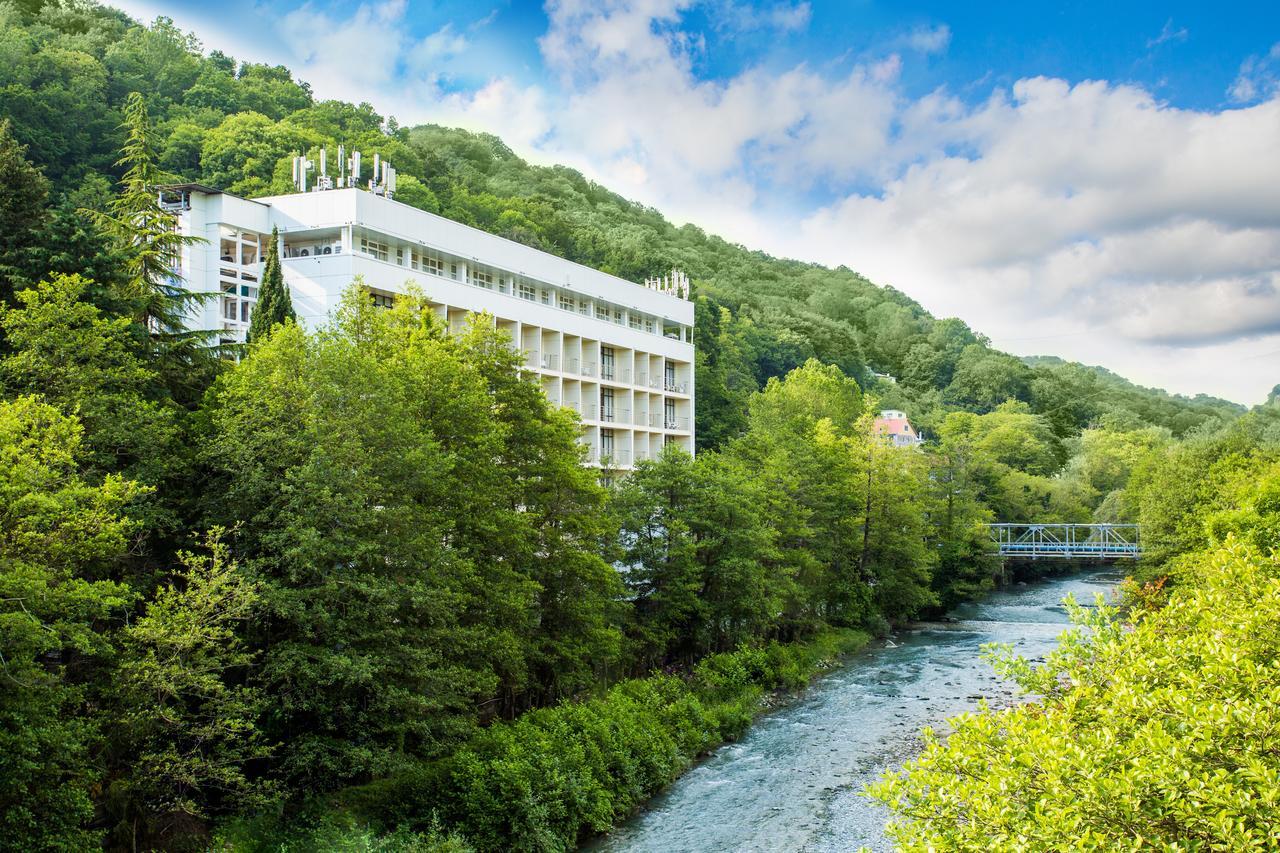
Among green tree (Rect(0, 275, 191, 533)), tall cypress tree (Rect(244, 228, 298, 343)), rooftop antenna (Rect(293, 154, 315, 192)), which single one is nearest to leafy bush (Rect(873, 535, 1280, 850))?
green tree (Rect(0, 275, 191, 533))

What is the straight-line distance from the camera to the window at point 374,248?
4497 centimetres

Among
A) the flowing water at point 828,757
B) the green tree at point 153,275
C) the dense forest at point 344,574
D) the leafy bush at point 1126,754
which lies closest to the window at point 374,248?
the green tree at point 153,275

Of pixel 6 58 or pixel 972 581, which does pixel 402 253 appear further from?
pixel 972 581

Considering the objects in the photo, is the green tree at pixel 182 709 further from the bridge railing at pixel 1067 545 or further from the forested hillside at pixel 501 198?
the bridge railing at pixel 1067 545

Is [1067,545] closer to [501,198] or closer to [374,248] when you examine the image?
[374,248]

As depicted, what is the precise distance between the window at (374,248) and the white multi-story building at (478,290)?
5 cm

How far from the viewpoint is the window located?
4497cm

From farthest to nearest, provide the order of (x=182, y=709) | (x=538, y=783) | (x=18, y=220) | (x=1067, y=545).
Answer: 1. (x=1067, y=545)
2. (x=18, y=220)
3. (x=538, y=783)
4. (x=182, y=709)

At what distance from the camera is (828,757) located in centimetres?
3145

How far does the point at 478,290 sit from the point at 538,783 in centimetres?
2840

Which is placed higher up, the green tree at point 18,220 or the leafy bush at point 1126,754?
the green tree at point 18,220

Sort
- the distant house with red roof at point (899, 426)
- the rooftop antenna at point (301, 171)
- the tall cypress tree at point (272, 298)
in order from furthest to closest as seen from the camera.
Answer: the distant house with red roof at point (899, 426)
the rooftop antenna at point (301, 171)
the tall cypress tree at point (272, 298)

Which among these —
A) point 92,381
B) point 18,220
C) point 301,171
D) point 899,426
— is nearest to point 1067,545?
point 899,426

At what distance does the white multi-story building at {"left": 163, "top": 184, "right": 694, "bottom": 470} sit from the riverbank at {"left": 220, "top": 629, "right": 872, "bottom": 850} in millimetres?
10598
